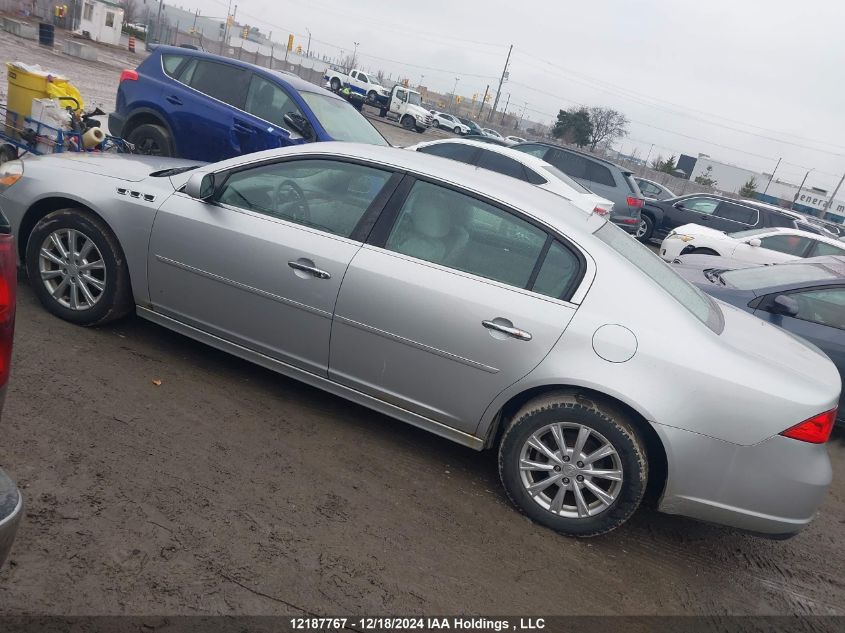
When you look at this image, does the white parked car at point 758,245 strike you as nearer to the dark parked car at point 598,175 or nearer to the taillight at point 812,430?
the dark parked car at point 598,175

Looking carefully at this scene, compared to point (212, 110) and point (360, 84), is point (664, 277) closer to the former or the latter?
point (212, 110)

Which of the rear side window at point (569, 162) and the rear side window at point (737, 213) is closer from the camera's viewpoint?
the rear side window at point (569, 162)

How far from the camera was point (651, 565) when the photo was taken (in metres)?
3.44

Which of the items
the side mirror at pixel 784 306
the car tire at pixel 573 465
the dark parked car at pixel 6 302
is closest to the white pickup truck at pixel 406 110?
the side mirror at pixel 784 306

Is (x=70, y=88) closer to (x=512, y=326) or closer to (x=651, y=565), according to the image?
(x=512, y=326)

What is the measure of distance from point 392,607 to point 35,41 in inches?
1340

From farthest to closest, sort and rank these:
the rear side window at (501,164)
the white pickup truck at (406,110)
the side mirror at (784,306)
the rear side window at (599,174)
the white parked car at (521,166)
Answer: the white pickup truck at (406,110)
the rear side window at (599,174)
the rear side window at (501,164)
the white parked car at (521,166)
the side mirror at (784,306)

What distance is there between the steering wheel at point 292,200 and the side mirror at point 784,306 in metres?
3.99

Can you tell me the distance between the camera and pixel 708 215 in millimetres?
16344

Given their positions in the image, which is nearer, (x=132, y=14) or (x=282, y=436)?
(x=282, y=436)

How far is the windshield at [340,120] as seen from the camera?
8.27 meters

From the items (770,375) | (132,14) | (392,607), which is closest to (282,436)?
(392,607)

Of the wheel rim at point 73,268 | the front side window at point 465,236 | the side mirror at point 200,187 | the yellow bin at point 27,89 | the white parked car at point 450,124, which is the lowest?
the white parked car at point 450,124

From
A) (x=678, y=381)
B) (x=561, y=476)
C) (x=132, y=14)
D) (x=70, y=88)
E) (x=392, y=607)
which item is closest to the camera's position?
(x=392, y=607)
